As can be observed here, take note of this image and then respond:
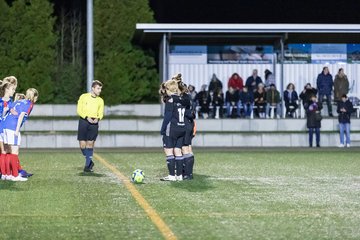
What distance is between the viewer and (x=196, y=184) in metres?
16.6

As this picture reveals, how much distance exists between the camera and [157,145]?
3341cm

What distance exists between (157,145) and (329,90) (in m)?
7.52

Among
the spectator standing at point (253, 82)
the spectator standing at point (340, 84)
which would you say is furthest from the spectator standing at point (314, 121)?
the spectator standing at point (253, 82)

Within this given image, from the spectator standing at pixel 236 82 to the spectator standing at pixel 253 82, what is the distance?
28 centimetres

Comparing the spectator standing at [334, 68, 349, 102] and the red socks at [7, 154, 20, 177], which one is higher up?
the spectator standing at [334, 68, 349, 102]

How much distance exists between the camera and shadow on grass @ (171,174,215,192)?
15.8 meters

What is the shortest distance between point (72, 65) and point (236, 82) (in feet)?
22.6

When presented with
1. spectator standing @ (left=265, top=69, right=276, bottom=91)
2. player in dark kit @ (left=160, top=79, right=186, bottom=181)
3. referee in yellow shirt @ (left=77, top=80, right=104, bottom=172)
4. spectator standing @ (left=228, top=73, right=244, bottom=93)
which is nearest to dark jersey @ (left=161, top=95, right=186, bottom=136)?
player in dark kit @ (left=160, top=79, right=186, bottom=181)

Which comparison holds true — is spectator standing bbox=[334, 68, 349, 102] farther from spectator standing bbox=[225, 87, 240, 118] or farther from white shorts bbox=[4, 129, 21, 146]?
white shorts bbox=[4, 129, 21, 146]

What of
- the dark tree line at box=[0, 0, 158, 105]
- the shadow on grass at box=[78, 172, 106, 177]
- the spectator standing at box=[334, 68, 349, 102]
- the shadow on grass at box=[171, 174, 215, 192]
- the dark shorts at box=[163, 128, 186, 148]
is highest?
the dark tree line at box=[0, 0, 158, 105]

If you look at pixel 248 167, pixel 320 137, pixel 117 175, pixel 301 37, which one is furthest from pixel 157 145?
pixel 117 175

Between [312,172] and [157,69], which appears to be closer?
[312,172]

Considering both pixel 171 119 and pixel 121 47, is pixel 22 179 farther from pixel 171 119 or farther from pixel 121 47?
pixel 121 47

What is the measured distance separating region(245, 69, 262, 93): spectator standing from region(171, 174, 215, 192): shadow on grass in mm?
19055
